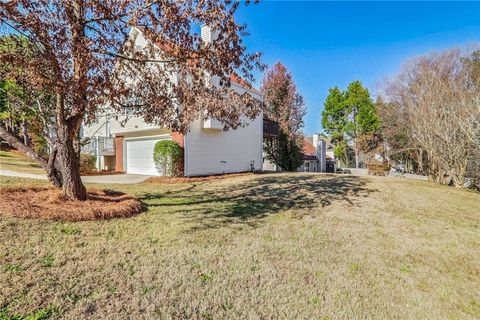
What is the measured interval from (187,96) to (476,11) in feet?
53.4

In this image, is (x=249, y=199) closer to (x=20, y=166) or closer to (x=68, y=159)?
(x=68, y=159)

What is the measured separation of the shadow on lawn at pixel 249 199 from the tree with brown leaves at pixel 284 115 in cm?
1114

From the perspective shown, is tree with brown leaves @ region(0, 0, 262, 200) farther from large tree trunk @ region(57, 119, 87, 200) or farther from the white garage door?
the white garage door

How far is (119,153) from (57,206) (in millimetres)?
12372

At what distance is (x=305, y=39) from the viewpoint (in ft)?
53.2

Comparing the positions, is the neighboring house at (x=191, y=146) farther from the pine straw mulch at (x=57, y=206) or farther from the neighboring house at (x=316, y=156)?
the neighboring house at (x=316, y=156)

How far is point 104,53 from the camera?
5.27 metres

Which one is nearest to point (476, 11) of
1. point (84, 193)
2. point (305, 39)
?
point (305, 39)

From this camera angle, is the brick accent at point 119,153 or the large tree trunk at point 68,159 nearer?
the large tree trunk at point 68,159

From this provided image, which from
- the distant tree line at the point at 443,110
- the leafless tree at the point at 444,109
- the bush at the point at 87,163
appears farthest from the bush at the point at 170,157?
the leafless tree at the point at 444,109

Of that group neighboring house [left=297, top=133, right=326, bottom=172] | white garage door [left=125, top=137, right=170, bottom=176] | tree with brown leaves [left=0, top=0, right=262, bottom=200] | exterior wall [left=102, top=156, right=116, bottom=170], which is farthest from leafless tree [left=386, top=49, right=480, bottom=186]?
exterior wall [left=102, top=156, right=116, bottom=170]

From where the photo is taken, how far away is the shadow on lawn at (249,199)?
21.7ft

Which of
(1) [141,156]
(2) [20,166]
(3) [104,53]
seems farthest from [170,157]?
(2) [20,166]

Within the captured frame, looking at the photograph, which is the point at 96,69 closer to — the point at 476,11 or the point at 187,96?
the point at 187,96
